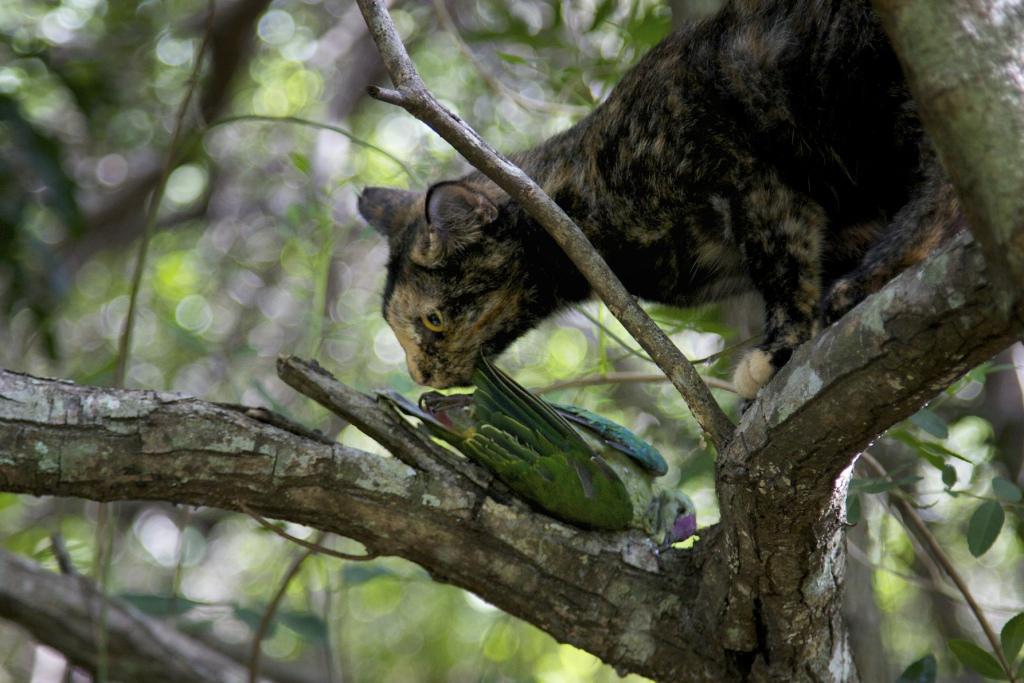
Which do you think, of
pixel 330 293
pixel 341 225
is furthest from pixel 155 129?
pixel 341 225

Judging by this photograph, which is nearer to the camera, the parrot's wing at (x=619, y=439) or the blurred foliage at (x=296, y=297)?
the parrot's wing at (x=619, y=439)

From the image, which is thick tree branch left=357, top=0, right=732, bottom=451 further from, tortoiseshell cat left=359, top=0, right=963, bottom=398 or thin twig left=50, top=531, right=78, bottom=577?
thin twig left=50, top=531, right=78, bottom=577

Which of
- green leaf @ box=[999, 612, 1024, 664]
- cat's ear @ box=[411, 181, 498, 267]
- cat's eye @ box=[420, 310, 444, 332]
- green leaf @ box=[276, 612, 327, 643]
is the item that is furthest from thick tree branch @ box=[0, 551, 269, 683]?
green leaf @ box=[999, 612, 1024, 664]

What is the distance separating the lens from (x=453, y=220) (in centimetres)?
273

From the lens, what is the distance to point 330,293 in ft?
17.0

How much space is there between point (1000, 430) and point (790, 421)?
3.07 meters

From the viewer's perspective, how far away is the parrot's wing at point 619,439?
2.26 m

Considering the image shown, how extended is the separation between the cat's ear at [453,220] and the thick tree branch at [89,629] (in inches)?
64.0

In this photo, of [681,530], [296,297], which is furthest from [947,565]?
[296,297]

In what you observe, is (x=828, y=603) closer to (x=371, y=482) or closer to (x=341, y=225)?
(x=371, y=482)

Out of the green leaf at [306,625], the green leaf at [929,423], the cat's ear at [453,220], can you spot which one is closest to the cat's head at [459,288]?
the cat's ear at [453,220]

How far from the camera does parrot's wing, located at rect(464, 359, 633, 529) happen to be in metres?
2.14

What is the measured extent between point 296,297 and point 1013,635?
349 cm

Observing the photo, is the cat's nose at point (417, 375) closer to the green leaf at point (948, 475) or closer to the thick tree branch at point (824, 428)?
the thick tree branch at point (824, 428)
